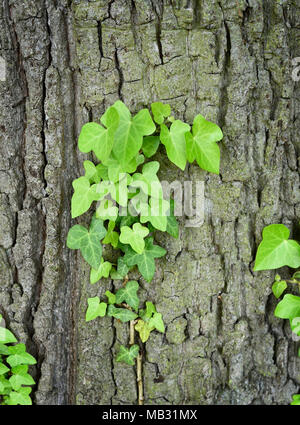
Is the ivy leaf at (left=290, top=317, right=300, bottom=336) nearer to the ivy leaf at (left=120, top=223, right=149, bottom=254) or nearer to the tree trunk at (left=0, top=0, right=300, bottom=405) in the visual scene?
the tree trunk at (left=0, top=0, right=300, bottom=405)

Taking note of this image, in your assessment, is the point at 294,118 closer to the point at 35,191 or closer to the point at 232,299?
the point at 232,299

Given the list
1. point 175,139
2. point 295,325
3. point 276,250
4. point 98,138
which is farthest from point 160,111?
point 295,325

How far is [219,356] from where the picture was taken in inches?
48.1

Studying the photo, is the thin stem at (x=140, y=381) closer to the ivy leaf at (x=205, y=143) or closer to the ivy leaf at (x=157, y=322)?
the ivy leaf at (x=157, y=322)

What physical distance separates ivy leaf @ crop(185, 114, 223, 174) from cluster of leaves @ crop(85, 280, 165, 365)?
0.44 metres

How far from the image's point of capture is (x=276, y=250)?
3.70ft

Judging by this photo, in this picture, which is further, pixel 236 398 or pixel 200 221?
pixel 236 398

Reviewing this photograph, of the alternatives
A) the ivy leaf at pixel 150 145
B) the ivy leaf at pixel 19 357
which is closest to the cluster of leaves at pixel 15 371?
the ivy leaf at pixel 19 357

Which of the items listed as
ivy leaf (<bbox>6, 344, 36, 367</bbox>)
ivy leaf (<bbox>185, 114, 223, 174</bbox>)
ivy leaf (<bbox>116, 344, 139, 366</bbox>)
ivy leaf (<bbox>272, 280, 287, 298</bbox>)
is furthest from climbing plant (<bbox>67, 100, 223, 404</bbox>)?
ivy leaf (<bbox>272, 280, 287, 298</bbox>)

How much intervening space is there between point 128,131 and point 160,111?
0.11m

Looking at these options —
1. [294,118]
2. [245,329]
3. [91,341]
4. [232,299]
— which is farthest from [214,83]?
[91,341]

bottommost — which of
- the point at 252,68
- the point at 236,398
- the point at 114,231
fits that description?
the point at 236,398

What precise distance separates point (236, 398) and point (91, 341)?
54 centimetres

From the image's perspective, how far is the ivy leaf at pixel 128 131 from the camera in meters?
0.99
